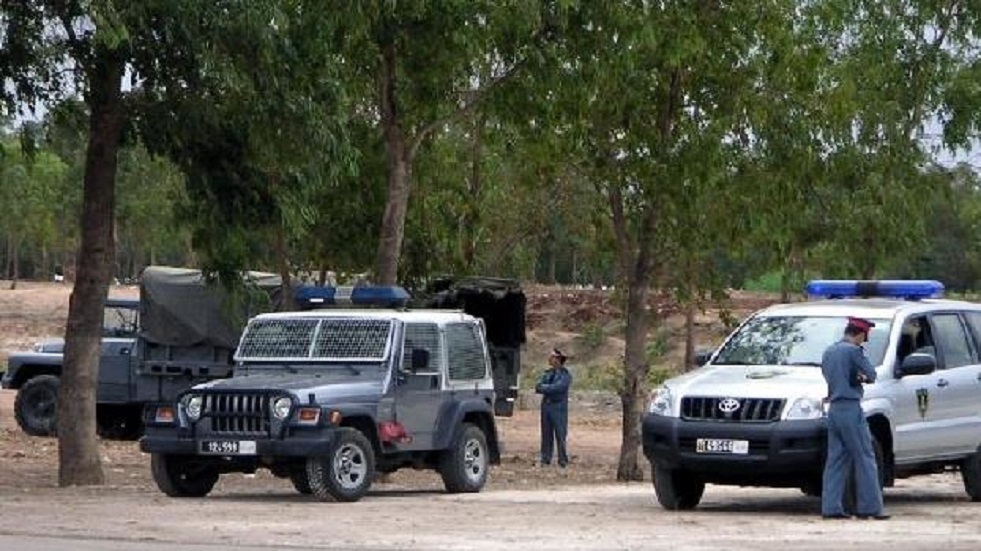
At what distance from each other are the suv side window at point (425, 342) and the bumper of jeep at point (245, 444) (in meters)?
1.79

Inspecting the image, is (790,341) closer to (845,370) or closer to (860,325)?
(860,325)

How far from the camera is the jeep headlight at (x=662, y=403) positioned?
1806 cm

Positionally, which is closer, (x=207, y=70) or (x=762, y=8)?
(x=207, y=70)

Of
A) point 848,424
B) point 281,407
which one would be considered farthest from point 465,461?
point 848,424

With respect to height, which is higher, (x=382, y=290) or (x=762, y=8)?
(x=762, y=8)

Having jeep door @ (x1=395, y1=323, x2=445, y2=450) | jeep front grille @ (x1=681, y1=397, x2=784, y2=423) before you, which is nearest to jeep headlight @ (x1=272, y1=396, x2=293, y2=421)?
jeep door @ (x1=395, y1=323, x2=445, y2=450)

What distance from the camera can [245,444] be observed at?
19203 mm

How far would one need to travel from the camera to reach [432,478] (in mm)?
25703

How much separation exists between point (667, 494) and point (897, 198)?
39.0 ft

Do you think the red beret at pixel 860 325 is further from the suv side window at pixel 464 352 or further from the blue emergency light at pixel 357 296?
the blue emergency light at pixel 357 296

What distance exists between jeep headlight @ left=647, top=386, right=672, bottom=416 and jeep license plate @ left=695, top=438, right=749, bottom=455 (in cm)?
50

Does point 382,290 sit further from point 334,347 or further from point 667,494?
point 667,494

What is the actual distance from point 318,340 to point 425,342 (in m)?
1.10

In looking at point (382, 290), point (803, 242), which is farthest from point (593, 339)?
point (382, 290)
